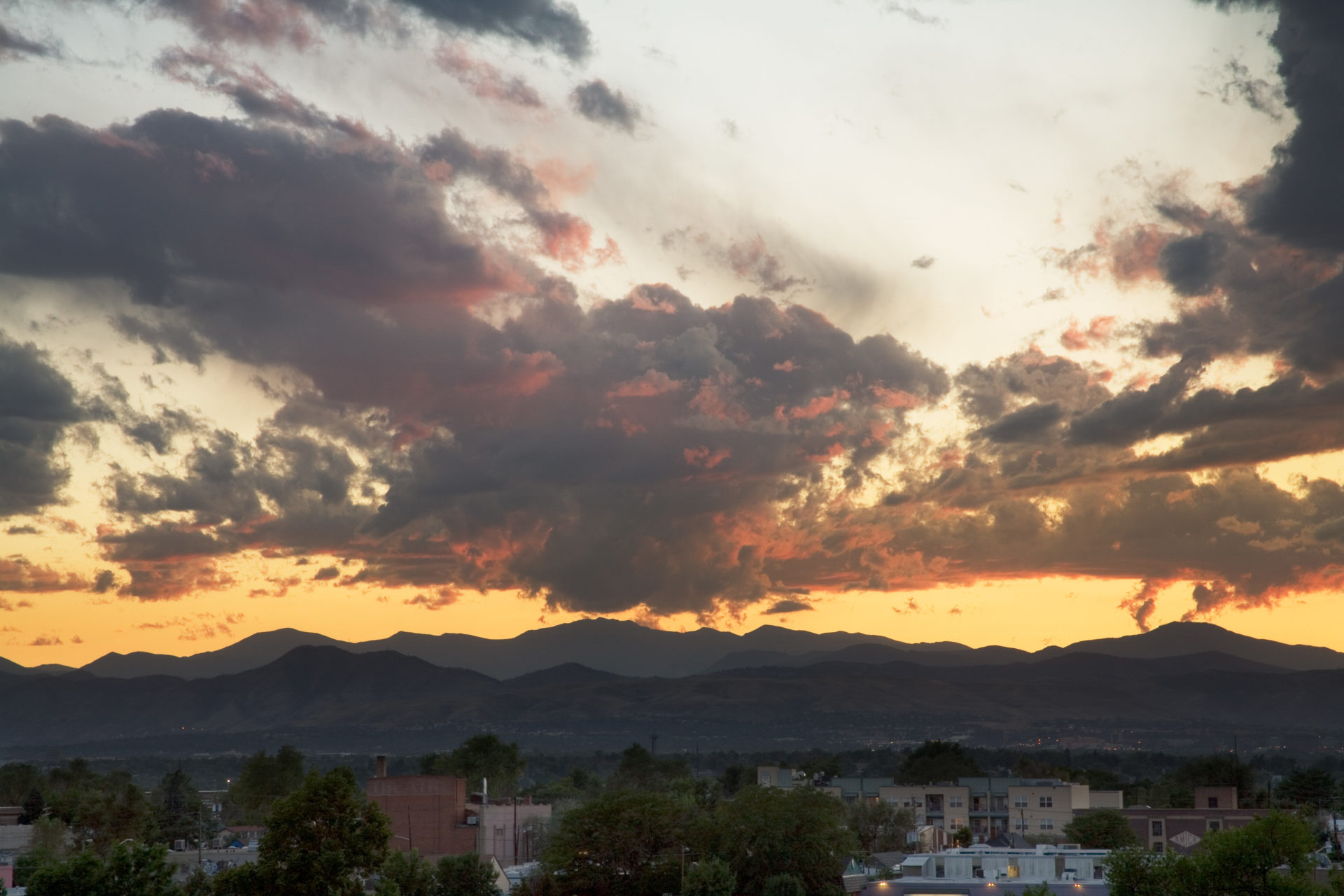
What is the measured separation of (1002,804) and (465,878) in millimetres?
98743

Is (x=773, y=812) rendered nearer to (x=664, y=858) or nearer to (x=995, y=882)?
(x=664, y=858)

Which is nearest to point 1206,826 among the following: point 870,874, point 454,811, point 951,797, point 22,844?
point 951,797

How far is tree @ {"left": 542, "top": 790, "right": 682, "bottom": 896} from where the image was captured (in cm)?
11538

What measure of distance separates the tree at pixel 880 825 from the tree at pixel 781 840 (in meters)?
37.9

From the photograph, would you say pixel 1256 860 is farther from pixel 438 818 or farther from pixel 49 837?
pixel 49 837

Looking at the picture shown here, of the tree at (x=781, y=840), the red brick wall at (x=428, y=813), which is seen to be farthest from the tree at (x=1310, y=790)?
the red brick wall at (x=428, y=813)

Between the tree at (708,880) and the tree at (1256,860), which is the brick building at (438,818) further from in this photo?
the tree at (1256,860)

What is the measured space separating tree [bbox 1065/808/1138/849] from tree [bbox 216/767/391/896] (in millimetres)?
89612

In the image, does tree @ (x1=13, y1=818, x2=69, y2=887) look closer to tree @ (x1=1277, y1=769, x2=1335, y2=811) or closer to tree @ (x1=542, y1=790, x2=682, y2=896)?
tree @ (x1=542, y1=790, x2=682, y2=896)

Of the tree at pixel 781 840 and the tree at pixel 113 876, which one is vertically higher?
the tree at pixel 113 876

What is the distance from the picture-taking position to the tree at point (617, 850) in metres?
115

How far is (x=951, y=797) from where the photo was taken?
7431 inches

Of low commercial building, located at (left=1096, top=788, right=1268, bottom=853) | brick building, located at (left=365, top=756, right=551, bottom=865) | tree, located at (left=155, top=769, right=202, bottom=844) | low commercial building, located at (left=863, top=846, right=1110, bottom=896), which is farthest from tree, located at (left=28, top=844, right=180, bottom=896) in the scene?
low commercial building, located at (left=1096, top=788, right=1268, bottom=853)

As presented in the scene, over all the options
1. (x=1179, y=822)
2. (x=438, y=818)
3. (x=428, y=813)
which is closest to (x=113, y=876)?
(x=428, y=813)
